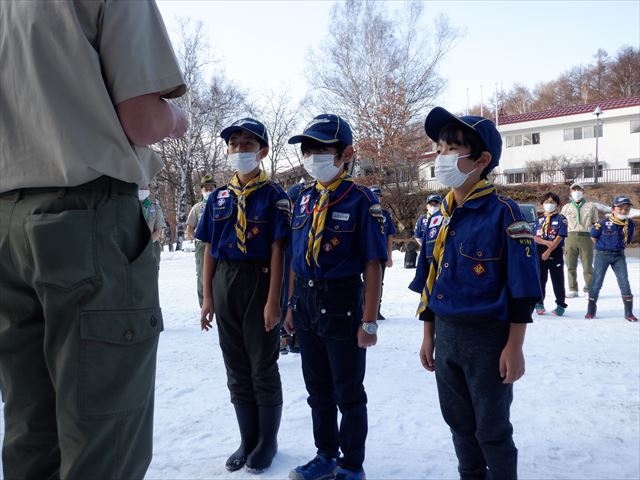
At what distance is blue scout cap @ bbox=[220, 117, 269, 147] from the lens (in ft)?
12.0

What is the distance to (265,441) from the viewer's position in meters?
3.40

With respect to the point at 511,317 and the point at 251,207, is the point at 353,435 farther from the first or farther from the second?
the point at 251,207

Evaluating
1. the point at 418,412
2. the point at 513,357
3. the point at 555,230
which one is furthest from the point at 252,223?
the point at 555,230

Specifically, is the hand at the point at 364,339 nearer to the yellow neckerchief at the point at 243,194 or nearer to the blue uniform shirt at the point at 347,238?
the blue uniform shirt at the point at 347,238

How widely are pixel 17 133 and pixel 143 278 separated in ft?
1.98

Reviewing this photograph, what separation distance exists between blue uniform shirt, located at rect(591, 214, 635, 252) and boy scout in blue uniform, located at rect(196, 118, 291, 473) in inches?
290

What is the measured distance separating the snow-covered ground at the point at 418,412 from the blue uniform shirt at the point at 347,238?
1.35 metres

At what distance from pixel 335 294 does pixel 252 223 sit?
78cm

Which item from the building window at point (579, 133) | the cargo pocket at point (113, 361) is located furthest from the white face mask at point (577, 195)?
the building window at point (579, 133)

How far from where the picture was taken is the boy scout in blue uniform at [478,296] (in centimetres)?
252

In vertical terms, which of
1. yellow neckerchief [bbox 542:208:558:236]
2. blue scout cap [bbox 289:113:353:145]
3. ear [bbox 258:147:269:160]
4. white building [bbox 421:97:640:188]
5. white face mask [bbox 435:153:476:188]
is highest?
white building [bbox 421:97:640:188]

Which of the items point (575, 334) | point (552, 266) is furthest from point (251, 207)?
point (552, 266)

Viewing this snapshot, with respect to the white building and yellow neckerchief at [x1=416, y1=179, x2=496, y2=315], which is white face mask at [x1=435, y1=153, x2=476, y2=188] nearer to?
yellow neckerchief at [x1=416, y1=179, x2=496, y2=315]

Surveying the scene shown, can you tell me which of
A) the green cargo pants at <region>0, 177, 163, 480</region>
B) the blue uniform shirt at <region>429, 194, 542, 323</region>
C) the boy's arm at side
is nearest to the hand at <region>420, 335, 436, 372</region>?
the blue uniform shirt at <region>429, 194, 542, 323</region>
